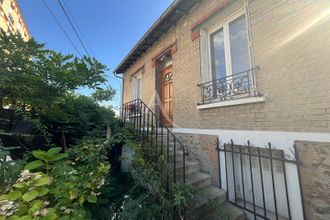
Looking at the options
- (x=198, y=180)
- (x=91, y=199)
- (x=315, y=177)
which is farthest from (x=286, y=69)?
(x=91, y=199)

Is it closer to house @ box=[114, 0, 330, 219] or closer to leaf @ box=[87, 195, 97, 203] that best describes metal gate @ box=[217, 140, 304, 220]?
house @ box=[114, 0, 330, 219]

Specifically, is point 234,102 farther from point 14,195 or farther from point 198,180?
point 14,195

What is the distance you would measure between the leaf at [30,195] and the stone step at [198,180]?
2.36 m

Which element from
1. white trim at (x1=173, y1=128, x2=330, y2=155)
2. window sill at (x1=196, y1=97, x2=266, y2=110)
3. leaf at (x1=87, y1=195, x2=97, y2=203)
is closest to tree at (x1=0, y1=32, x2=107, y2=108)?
leaf at (x1=87, y1=195, x2=97, y2=203)

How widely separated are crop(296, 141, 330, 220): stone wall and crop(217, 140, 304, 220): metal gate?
0.08m

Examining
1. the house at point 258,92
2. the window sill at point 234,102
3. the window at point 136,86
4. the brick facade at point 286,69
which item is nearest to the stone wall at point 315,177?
the house at point 258,92

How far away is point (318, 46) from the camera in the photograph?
88.9 inches

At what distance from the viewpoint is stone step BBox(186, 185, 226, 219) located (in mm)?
2640

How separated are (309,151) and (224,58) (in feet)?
7.60

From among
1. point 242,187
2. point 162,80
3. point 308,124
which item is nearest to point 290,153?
point 308,124

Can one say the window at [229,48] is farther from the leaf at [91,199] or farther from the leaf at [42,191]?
the leaf at [42,191]

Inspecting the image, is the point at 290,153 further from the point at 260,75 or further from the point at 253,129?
the point at 260,75

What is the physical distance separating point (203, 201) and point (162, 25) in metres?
4.82

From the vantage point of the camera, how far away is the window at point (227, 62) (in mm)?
3223
